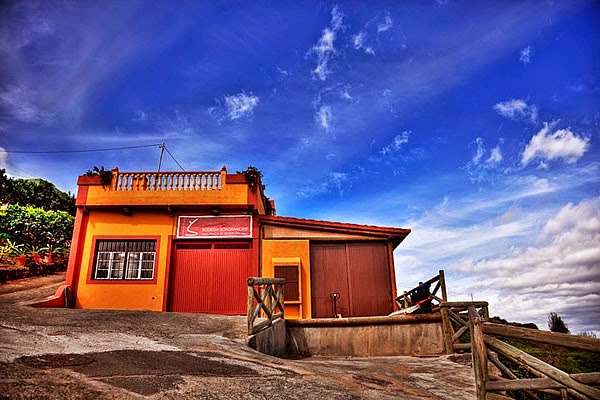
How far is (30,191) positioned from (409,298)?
24.0 meters

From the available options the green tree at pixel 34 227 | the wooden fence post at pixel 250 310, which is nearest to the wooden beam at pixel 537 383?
the wooden fence post at pixel 250 310

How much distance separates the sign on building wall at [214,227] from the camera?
537 inches

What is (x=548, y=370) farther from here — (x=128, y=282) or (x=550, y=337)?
(x=128, y=282)

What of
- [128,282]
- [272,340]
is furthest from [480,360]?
[128,282]

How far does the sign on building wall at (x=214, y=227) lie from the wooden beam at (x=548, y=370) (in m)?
10.5

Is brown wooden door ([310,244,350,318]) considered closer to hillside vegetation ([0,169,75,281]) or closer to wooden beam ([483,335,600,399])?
wooden beam ([483,335,600,399])

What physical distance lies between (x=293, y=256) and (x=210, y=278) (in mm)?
3066

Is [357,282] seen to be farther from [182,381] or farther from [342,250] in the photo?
[182,381]

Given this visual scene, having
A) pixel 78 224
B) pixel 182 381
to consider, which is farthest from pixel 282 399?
pixel 78 224

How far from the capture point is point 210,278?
13.4 m

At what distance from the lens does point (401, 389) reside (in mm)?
5422

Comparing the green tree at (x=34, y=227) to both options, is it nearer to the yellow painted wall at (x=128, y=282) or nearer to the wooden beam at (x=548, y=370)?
the yellow painted wall at (x=128, y=282)

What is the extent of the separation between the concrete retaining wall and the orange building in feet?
8.19

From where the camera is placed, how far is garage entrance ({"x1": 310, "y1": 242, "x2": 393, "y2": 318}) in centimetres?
1304
